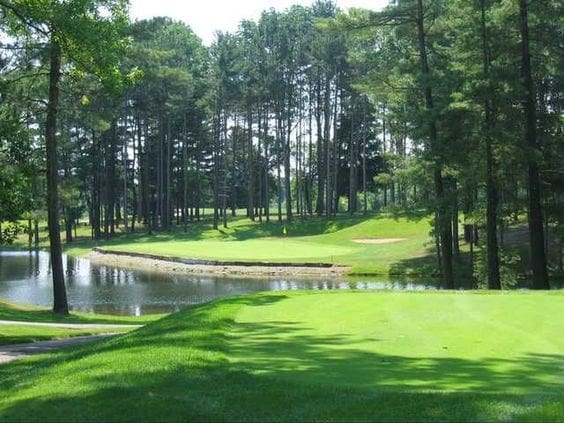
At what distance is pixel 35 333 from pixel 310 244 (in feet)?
131

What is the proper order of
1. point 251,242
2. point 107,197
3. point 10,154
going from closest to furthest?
point 10,154 < point 251,242 < point 107,197

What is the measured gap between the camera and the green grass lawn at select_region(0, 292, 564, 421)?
5984 mm

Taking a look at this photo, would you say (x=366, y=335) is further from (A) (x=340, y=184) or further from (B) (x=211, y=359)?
(A) (x=340, y=184)

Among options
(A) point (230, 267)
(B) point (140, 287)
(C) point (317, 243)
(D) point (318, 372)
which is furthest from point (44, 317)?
(C) point (317, 243)

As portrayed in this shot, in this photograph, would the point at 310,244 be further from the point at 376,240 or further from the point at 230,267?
the point at 230,267

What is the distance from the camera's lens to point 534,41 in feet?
84.8

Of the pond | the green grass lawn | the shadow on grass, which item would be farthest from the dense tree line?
the shadow on grass

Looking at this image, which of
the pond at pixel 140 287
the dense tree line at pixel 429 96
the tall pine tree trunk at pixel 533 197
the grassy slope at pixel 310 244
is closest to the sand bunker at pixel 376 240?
the grassy slope at pixel 310 244

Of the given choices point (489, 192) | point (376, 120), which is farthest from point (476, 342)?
point (376, 120)

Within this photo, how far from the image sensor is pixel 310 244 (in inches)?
2191

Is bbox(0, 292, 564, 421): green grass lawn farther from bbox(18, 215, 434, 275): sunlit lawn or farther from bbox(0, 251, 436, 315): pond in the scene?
bbox(18, 215, 434, 275): sunlit lawn

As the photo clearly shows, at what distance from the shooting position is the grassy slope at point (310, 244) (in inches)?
1705

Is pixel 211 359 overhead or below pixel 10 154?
below

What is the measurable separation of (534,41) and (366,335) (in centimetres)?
1975
